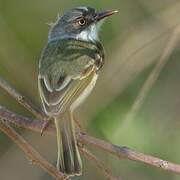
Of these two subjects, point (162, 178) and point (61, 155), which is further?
point (162, 178)

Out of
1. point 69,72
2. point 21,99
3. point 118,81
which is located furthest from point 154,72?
point 21,99

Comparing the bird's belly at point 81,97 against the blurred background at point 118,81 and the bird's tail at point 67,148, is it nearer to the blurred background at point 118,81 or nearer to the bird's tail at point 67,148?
the bird's tail at point 67,148

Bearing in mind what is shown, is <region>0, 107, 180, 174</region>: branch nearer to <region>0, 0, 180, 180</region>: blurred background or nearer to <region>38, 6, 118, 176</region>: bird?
<region>38, 6, 118, 176</region>: bird

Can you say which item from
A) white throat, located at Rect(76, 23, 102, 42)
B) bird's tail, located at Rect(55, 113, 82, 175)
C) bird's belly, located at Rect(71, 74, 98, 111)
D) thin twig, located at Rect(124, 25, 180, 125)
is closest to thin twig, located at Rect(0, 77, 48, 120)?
bird's tail, located at Rect(55, 113, 82, 175)

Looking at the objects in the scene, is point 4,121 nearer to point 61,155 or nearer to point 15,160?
point 61,155

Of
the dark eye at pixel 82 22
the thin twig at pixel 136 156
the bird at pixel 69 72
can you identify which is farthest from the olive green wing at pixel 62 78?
the thin twig at pixel 136 156

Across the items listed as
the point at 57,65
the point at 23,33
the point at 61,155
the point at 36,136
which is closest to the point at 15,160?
the point at 36,136
